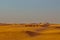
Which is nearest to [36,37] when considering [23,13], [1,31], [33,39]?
[33,39]

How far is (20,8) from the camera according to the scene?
0.74 m

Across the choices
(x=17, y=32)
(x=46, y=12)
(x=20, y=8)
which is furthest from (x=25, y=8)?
(x=17, y=32)

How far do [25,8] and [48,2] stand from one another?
0.18m

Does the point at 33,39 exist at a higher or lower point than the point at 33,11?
lower

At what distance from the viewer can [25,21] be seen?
711mm

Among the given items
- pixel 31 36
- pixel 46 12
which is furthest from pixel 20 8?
pixel 31 36

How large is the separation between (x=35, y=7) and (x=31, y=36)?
1.04 feet

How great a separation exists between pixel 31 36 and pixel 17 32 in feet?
0.25

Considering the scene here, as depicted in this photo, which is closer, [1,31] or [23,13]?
[1,31]

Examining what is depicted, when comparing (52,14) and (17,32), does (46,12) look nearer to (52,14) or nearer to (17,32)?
(52,14)

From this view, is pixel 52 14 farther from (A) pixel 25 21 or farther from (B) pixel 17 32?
(B) pixel 17 32

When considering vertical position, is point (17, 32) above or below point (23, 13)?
below

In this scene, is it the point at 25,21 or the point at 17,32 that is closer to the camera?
the point at 17,32

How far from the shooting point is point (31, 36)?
0.49 meters
